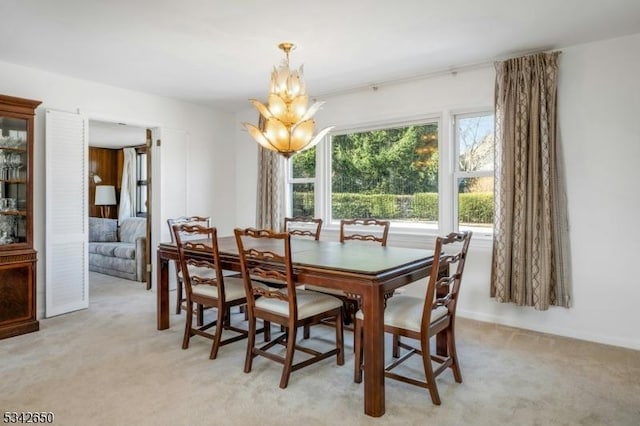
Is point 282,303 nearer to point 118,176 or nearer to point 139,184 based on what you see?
point 139,184

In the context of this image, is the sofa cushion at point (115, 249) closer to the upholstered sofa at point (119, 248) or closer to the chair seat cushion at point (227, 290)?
the upholstered sofa at point (119, 248)

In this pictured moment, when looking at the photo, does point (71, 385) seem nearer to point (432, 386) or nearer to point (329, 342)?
point (329, 342)

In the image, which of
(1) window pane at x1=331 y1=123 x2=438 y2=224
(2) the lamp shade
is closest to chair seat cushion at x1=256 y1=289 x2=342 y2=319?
(1) window pane at x1=331 y1=123 x2=438 y2=224

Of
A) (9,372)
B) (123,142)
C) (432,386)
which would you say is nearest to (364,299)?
(432,386)

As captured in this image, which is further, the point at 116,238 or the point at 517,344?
the point at 116,238

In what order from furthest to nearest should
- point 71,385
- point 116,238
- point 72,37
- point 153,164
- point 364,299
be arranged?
point 116,238, point 153,164, point 72,37, point 71,385, point 364,299

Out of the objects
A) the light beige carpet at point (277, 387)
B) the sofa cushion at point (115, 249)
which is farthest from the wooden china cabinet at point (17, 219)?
the sofa cushion at point (115, 249)

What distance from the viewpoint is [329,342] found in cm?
319

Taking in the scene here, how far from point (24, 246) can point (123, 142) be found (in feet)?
14.8

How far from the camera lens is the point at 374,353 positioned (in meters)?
2.13

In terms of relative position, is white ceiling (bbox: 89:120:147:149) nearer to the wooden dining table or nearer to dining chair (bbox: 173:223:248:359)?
dining chair (bbox: 173:223:248:359)

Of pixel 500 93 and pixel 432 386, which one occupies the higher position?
pixel 500 93

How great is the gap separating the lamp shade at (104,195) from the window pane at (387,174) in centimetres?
524

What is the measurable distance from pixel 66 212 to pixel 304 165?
2.67m
